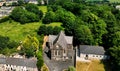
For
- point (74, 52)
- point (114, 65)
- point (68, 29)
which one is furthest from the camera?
point (68, 29)

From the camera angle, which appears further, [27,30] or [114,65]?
[27,30]

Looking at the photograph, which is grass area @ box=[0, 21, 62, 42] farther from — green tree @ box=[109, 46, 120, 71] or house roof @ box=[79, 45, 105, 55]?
green tree @ box=[109, 46, 120, 71]

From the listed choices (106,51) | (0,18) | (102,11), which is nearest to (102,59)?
(106,51)

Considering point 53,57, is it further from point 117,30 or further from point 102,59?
point 117,30

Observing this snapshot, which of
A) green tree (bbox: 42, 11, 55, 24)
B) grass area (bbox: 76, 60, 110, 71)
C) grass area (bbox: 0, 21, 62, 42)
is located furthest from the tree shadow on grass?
green tree (bbox: 42, 11, 55, 24)

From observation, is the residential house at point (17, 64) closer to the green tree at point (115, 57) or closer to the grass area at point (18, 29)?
the green tree at point (115, 57)

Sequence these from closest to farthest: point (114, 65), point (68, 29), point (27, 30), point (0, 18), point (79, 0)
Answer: point (114, 65)
point (68, 29)
point (27, 30)
point (0, 18)
point (79, 0)

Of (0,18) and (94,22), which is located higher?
(94,22)
